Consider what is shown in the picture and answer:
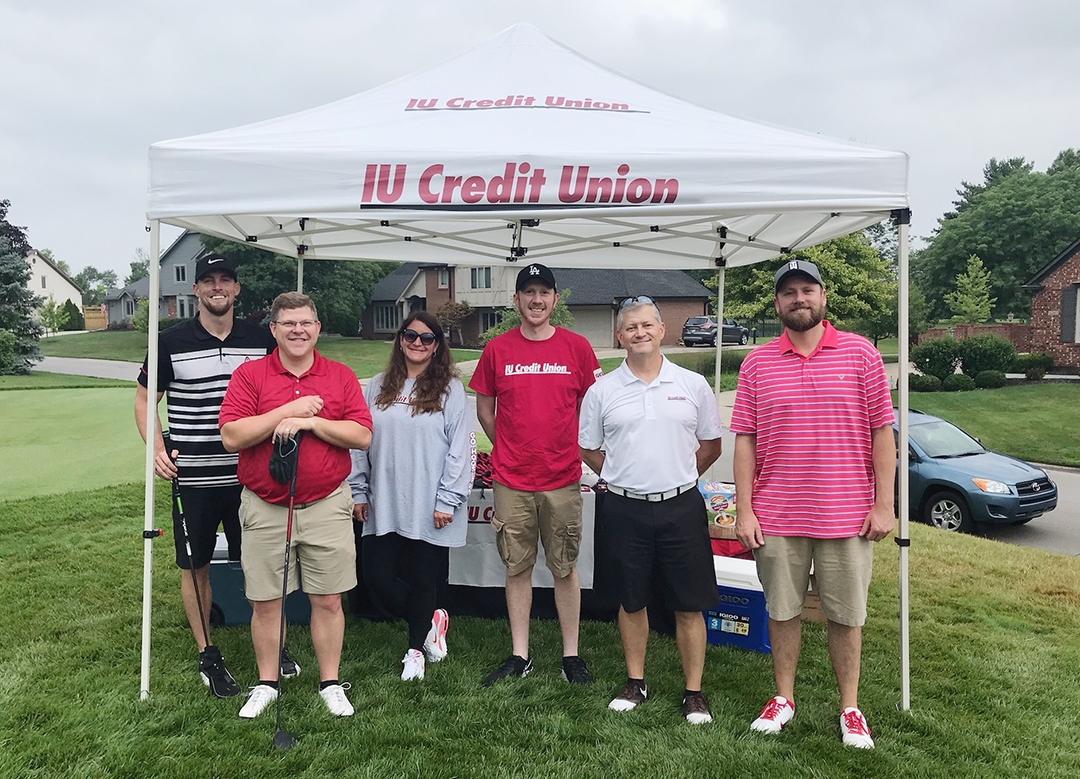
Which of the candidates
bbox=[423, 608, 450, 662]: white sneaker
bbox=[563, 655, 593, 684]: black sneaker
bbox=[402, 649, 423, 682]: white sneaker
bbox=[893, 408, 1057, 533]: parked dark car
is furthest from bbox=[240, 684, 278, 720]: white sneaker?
bbox=[893, 408, 1057, 533]: parked dark car

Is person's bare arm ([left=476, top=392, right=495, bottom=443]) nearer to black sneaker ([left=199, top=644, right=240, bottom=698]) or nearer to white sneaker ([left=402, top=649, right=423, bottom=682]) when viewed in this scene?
white sneaker ([left=402, top=649, right=423, bottom=682])

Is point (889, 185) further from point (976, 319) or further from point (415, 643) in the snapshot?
point (976, 319)

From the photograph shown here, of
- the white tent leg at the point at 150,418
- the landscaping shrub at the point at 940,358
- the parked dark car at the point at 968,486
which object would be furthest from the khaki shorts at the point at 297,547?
the landscaping shrub at the point at 940,358

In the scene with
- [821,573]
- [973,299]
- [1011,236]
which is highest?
[1011,236]

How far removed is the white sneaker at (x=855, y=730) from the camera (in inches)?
108

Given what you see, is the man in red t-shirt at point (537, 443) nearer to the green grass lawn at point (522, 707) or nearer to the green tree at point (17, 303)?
the green grass lawn at point (522, 707)

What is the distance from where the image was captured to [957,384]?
19484 millimetres

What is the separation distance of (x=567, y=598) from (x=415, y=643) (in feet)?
2.55

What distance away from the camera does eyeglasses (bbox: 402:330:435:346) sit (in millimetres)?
3291

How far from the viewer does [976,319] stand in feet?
105

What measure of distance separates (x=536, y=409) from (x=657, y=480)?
66 cm

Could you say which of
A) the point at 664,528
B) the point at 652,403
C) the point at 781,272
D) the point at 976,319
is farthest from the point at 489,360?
the point at 976,319

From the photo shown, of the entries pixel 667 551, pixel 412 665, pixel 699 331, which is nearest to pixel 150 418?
pixel 412 665

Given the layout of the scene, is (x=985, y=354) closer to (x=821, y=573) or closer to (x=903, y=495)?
(x=903, y=495)
